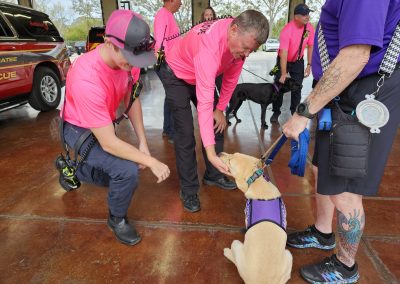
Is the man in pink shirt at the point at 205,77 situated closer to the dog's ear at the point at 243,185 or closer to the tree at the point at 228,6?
the dog's ear at the point at 243,185

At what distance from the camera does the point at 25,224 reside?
2432mm

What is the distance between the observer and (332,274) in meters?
1.82

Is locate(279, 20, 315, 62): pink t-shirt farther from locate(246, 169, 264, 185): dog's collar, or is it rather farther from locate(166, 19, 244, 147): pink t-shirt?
locate(246, 169, 264, 185): dog's collar

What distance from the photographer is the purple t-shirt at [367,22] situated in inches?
46.2

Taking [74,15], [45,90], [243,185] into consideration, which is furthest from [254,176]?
[74,15]

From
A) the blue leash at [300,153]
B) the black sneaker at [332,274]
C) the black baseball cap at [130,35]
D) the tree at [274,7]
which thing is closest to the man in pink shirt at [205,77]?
the black baseball cap at [130,35]

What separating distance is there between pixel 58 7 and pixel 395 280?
16.3 m

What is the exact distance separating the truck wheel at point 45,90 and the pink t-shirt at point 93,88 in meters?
3.95

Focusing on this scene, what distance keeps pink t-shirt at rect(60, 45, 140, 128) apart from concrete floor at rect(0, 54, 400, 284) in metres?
0.94

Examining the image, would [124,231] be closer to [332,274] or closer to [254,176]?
[254,176]

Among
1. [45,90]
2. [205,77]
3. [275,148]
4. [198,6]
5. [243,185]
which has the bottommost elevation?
[45,90]

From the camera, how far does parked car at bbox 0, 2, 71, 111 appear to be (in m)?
4.65

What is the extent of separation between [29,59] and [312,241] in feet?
16.8

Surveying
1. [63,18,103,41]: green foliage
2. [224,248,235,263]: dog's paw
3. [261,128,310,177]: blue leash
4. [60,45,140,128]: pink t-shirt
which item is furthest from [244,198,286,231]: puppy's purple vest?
[63,18,103,41]: green foliage
